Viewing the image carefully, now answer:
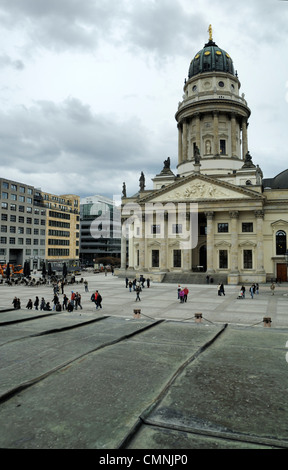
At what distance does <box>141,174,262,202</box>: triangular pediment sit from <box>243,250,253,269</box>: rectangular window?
8.49 meters

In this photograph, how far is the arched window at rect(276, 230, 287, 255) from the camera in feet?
169

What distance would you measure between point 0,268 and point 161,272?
29698 mm

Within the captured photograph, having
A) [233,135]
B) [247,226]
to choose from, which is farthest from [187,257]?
[233,135]

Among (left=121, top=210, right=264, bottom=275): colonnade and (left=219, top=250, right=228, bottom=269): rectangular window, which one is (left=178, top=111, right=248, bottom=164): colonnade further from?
(left=219, top=250, right=228, bottom=269): rectangular window

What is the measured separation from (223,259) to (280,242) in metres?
9.09

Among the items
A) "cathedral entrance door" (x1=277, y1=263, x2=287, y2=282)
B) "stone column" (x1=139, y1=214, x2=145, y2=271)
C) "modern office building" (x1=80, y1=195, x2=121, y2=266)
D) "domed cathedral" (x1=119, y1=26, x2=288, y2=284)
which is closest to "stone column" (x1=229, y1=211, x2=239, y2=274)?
"domed cathedral" (x1=119, y1=26, x2=288, y2=284)

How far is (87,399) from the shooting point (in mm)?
5977

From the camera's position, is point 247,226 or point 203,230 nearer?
point 247,226

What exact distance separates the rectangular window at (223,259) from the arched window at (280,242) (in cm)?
785

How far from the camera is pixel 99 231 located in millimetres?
128750

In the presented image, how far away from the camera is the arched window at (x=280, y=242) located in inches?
2028

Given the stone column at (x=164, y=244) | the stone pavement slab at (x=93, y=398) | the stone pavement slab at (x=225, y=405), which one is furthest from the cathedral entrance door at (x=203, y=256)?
the stone pavement slab at (x=225, y=405)

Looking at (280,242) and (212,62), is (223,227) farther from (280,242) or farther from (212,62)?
(212,62)

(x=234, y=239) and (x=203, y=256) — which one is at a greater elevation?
(x=234, y=239)
